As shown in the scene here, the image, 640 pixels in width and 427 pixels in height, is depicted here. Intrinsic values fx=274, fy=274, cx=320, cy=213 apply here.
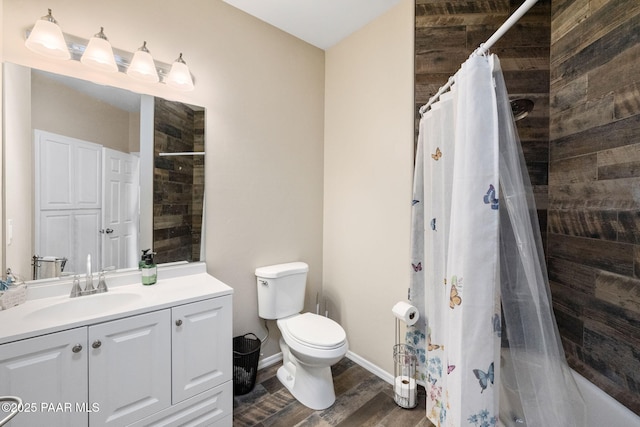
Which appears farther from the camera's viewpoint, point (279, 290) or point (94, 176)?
point (279, 290)

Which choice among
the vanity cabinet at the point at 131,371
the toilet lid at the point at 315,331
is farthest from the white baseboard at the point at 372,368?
the vanity cabinet at the point at 131,371

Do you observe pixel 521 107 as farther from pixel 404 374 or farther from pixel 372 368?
pixel 372 368

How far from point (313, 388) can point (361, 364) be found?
0.59 m

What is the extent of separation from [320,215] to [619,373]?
202 centimetres

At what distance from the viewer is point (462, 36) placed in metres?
1.76

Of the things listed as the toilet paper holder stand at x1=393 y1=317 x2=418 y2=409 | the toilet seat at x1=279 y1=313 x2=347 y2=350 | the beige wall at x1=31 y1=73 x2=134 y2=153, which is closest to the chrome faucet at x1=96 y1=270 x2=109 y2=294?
the beige wall at x1=31 y1=73 x2=134 y2=153

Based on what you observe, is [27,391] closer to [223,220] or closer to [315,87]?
[223,220]

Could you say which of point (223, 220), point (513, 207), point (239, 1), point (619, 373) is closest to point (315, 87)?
point (239, 1)

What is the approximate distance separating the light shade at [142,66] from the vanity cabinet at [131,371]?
4.27 feet

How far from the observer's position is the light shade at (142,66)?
5.02 feet

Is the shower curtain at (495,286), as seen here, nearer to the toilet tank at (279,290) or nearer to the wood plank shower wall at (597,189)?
the wood plank shower wall at (597,189)

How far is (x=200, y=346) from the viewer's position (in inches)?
55.0

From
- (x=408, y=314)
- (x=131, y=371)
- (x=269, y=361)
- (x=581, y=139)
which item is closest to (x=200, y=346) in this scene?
(x=131, y=371)

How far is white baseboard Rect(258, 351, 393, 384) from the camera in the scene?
6.57 feet
